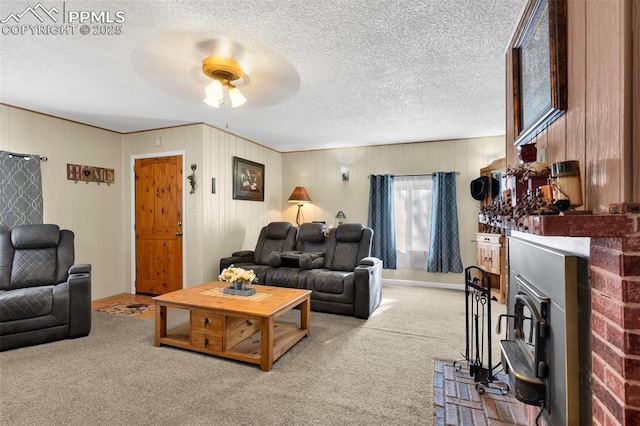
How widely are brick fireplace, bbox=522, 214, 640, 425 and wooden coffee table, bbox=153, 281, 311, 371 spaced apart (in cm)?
193

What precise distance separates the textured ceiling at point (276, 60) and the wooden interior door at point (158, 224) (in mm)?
Result: 783

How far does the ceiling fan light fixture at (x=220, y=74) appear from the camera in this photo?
242 cm

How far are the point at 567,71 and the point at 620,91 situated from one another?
1.34ft

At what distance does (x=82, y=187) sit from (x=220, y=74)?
3124mm

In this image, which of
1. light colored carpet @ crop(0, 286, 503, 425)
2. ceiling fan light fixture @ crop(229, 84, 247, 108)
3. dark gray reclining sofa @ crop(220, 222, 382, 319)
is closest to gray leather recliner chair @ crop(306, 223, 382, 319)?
dark gray reclining sofa @ crop(220, 222, 382, 319)

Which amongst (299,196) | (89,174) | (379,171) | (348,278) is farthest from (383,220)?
(89,174)

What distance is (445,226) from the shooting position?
16.8 ft

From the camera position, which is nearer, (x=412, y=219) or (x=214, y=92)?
(x=214, y=92)

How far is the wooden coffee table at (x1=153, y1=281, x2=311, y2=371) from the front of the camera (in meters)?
2.42

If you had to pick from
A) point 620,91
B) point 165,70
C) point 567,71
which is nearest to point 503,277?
point 567,71

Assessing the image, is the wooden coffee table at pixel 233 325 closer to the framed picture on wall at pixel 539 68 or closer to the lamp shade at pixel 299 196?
the framed picture on wall at pixel 539 68

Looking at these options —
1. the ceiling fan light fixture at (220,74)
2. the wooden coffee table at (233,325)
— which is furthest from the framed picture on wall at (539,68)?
the wooden coffee table at (233,325)

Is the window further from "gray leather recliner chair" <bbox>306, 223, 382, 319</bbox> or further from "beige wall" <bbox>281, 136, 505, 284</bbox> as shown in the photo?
"gray leather recliner chair" <bbox>306, 223, 382, 319</bbox>

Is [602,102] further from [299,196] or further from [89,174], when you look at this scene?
[89,174]
